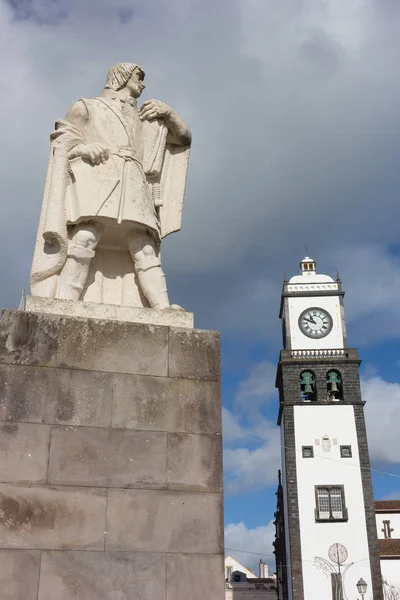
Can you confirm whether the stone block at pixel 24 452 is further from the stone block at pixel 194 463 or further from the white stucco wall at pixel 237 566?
the white stucco wall at pixel 237 566

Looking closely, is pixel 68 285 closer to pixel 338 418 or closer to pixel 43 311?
pixel 43 311

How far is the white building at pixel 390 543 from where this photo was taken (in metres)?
48.1

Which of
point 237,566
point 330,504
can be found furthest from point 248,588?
point 330,504

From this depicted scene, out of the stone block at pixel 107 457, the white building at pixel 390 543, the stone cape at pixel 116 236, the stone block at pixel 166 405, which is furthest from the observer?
the white building at pixel 390 543

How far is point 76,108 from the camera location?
6938mm

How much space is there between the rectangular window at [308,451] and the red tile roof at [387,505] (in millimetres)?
17441

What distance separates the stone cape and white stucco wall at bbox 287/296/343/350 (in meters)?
42.0

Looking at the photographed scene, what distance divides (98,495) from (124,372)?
3.45 feet

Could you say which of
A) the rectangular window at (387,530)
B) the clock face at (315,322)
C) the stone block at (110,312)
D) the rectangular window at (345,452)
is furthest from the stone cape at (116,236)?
the rectangular window at (387,530)

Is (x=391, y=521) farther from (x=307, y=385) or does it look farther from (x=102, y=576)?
(x=102, y=576)

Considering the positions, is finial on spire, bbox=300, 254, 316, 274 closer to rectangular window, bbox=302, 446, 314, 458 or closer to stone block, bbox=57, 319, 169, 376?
rectangular window, bbox=302, 446, 314, 458

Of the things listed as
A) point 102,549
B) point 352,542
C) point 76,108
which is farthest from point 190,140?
point 352,542

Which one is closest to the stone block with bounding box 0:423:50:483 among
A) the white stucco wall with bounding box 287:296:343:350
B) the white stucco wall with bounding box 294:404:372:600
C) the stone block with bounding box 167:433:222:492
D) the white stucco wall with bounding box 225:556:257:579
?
the stone block with bounding box 167:433:222:492

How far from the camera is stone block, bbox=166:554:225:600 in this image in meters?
5.16
